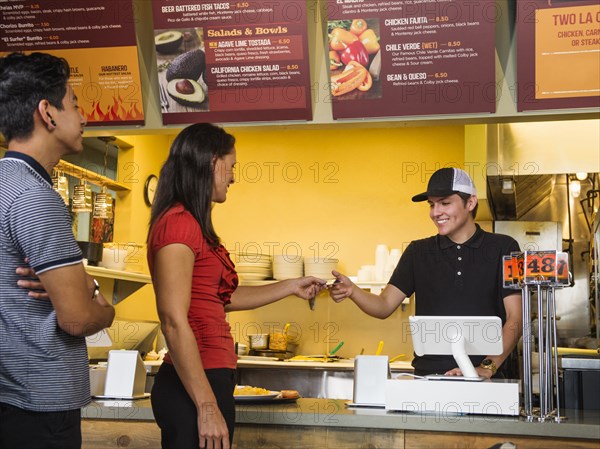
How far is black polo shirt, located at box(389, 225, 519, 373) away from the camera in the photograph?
10.1 feet

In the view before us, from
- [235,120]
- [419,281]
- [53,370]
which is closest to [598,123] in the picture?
[419,281]

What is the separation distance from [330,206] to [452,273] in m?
3.54

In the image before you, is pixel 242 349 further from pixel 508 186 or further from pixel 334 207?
pixel 508 186

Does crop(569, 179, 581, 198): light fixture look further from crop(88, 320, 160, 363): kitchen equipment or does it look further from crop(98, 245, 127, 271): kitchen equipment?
crop(98, 245, 127, 271): kitchen equipment

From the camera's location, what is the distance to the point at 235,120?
3385 millimetres

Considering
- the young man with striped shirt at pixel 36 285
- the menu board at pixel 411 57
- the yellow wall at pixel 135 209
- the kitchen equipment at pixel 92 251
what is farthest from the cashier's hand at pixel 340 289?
the yellow wall at pixel 135 209

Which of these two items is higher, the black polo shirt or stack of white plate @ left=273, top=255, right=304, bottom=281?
the black polo shirt

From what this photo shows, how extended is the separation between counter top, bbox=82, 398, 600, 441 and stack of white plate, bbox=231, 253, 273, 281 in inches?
137

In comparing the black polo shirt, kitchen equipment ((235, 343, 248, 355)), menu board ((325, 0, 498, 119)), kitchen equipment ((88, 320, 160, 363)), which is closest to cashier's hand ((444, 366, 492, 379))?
the black polo shirt

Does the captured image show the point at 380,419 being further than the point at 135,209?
No

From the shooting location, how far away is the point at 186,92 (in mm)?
3416

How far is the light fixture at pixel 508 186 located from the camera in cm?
491

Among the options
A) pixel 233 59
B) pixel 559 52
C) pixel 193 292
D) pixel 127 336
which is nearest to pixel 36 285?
pixel 193 292

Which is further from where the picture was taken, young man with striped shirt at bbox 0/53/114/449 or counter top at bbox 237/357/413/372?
counter top at bbox 237/357/413/372
